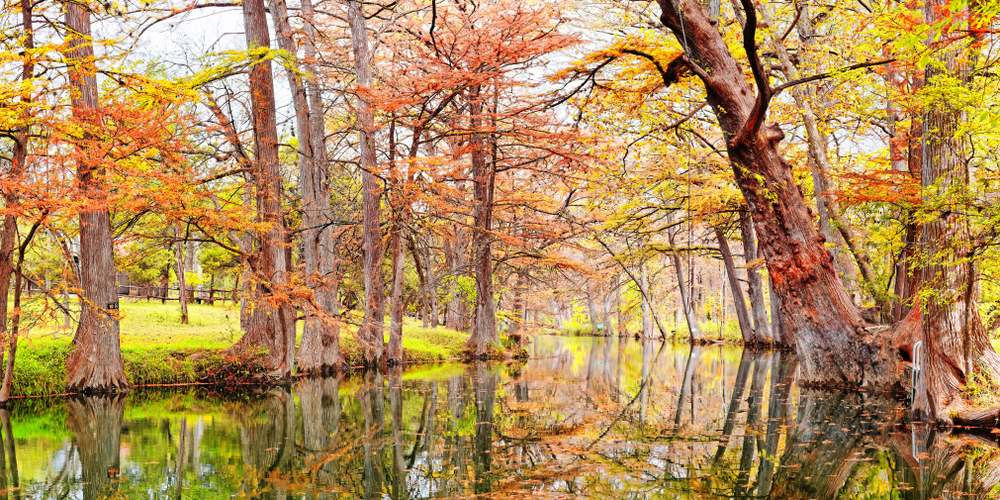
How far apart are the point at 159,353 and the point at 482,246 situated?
8.42m

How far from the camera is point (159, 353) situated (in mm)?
13711

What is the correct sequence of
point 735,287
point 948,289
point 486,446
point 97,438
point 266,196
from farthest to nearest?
point 735,287 < point 266,196 < point 97,438 < point 948,289 < point 486,446

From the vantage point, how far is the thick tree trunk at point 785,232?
10.2 meters

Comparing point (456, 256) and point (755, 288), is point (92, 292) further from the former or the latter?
point (755, 288)

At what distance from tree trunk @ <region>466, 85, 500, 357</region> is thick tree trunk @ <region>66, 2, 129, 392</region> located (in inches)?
323

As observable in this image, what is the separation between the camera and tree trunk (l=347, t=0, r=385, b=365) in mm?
15180

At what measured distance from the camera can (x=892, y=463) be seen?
20.9ft

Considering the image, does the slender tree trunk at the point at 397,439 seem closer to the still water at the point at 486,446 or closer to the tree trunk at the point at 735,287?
the still water at the point at 486,446

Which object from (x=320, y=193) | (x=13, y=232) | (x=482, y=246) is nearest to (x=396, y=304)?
(x=482, y=246)

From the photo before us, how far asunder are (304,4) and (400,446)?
39.2 ft

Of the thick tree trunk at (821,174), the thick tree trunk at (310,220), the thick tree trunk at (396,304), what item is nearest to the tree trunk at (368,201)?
the thick tree trunk at (396,304)

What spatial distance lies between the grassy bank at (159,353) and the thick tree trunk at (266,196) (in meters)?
1.19

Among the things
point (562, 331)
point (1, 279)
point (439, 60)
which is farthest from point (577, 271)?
point (562, 331)

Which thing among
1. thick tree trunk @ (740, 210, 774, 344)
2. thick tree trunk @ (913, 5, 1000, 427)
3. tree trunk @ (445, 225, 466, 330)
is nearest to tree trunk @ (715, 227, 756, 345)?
thick tree trunk @ (740, 210, 774, 344)
